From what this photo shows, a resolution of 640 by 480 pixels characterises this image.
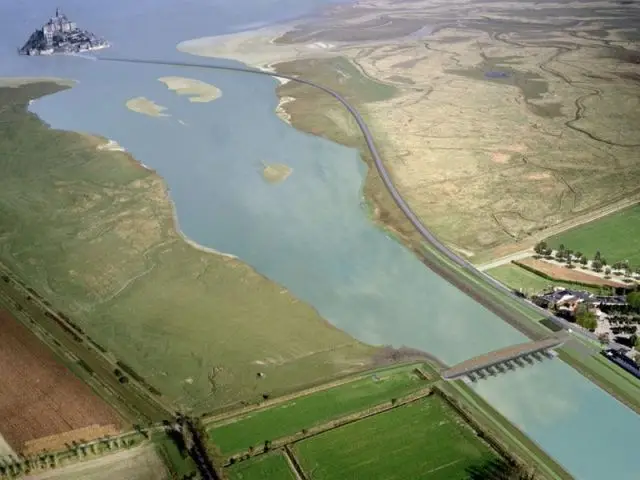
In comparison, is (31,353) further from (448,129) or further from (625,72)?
(625,72)

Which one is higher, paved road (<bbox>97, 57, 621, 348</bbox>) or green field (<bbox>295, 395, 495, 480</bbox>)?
paved road (<bbox>97, 57, 621, 348</bbox>)

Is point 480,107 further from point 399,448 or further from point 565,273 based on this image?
point 399,448

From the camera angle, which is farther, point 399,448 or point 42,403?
point 42,403

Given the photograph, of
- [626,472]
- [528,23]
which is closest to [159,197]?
[626,472]

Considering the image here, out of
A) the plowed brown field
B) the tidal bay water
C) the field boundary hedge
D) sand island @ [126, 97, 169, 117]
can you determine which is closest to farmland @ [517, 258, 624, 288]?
the field boundary hedge

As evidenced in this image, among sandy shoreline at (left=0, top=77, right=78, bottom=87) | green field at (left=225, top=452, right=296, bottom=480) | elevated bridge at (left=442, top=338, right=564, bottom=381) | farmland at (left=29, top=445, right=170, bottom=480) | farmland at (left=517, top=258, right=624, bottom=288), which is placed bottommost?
green field at (left=225, top=452, right=296, bottom=480)

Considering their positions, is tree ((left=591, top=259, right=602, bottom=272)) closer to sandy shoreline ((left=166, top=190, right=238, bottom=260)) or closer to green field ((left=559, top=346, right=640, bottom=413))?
green field ((left=559, top=346, right=640, bottom=413))

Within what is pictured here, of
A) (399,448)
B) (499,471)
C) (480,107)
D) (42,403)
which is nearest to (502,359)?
(499,471)

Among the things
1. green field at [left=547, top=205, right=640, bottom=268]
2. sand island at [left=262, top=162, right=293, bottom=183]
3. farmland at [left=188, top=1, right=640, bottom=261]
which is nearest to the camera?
green field at [left=547, top=205, right=640, bottom=268]
